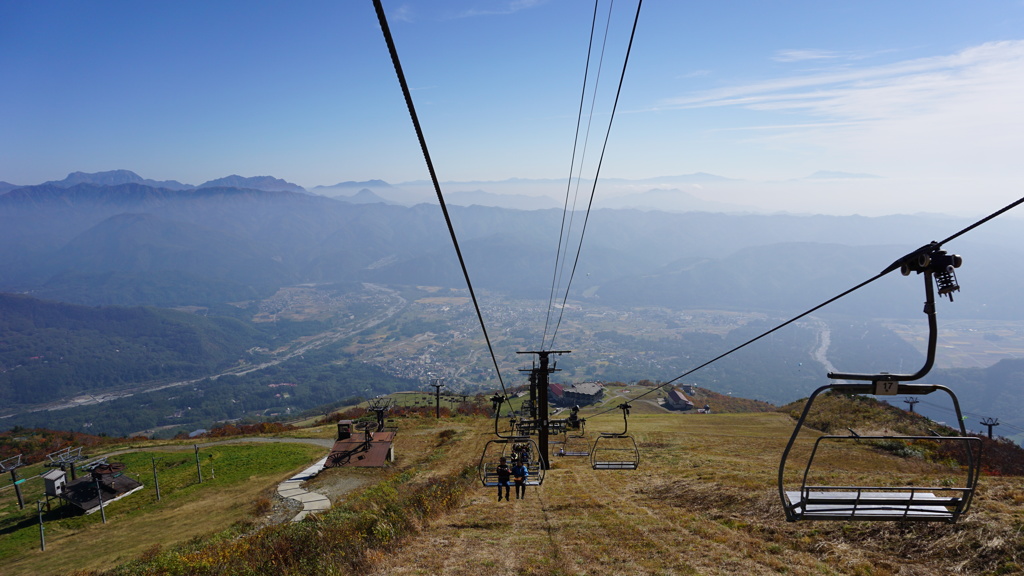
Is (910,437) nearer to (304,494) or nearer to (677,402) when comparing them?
(304,494)

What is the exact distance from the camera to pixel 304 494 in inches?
1337

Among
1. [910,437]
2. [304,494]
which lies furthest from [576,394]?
[910,437]

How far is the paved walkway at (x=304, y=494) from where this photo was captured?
30500 mm

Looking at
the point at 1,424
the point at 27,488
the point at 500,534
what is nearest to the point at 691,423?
the point at 500,534

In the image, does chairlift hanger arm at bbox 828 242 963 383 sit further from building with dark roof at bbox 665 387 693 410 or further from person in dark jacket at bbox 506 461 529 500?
building with dark roof at bbox 665 387 693 410

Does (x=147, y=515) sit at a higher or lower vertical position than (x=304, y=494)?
lower

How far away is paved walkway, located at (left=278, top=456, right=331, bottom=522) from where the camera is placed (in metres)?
Result: 30.5

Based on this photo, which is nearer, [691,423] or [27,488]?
[27,488]

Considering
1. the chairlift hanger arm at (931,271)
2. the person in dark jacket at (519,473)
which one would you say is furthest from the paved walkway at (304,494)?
the chairlift hanger arm at (931,271)

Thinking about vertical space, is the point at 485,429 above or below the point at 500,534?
below

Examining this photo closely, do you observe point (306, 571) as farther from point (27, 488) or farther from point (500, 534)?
point (27, 488)

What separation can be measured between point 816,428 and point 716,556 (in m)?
40.8

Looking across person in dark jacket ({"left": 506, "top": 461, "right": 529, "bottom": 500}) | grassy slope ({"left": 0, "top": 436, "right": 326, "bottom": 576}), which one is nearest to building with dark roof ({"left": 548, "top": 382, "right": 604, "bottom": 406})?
grassy slope ({"left": 0, "top": 436, "right": 326, "bottom": 576})

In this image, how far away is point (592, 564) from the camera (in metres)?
14.4
